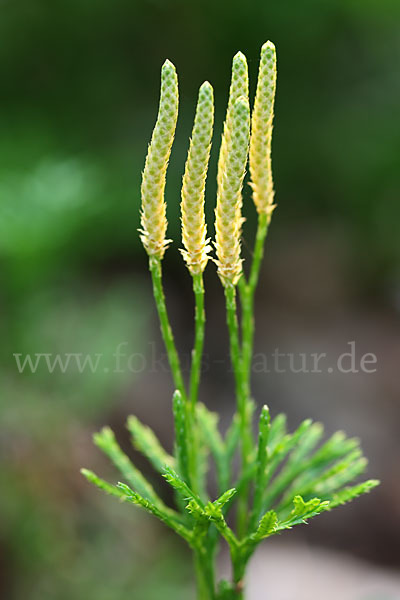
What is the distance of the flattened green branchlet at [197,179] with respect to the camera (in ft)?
1.67

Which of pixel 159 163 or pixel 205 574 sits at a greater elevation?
pixel 159 163

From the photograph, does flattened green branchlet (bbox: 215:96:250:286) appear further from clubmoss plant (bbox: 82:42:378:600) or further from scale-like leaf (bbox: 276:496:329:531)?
scale-like leaf (bbox: 276:496:329:531)

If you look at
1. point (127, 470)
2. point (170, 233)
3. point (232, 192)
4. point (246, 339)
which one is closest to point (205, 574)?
point (127, 470)

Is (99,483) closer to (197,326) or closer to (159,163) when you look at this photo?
(197,326)

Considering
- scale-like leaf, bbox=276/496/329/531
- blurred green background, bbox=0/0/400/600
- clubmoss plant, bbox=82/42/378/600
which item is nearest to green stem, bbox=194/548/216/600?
clubmoss plant, bbox=82/42/378/600

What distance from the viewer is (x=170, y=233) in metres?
2.79

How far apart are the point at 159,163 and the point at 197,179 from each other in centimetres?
4

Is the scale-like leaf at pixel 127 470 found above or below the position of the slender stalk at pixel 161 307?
below

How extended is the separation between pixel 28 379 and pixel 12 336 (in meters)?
0.16

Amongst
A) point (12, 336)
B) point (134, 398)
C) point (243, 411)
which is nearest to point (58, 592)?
point (12, 336)

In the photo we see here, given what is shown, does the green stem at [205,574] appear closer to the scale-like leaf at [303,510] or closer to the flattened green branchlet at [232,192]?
the scale-like leaf at [303,510]

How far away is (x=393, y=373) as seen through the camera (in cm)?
279

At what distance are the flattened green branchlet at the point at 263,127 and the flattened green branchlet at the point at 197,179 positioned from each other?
0.19 feet

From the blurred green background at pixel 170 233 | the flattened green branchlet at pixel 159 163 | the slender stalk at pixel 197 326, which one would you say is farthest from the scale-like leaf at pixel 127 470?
the blurred green background at pixel 170 233
